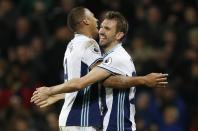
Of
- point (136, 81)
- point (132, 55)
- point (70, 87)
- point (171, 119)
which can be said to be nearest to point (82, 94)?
point (70, 87)

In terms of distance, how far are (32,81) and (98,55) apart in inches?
196

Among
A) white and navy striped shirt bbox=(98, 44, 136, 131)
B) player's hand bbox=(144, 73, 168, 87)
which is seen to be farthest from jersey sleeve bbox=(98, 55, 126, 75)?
player's hand bbox=(144, 73, 168, 87)

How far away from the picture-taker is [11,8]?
12.7 meters

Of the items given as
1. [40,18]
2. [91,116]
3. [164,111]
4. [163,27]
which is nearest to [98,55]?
[91,116]

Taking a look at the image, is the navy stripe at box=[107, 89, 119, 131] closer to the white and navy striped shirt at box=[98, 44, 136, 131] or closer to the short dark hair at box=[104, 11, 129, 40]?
the white and navy striped shirt at box=[98, 44, 136, 131]

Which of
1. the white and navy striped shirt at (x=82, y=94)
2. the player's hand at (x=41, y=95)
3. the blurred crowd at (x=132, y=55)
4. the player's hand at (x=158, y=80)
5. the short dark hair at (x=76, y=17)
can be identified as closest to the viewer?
the player's hand at (x=158, y=80)

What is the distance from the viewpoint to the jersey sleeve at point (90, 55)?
6406mm

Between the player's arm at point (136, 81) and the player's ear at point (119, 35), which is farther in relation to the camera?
the player's ear at point (119, 35)

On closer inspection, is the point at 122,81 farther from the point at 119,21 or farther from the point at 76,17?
the point at 76,17

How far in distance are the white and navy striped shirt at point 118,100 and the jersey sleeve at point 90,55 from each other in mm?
90

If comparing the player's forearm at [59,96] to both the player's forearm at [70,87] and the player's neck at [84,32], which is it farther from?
the player's neck at [84,32]

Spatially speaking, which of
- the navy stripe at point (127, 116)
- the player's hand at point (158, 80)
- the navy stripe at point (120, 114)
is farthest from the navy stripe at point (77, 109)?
the player's hand at point (158, 80)

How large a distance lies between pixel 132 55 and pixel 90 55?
4.69 metres

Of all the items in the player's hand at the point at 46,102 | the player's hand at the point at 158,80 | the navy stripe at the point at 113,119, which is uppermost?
the player's hand at the point at 158,80
